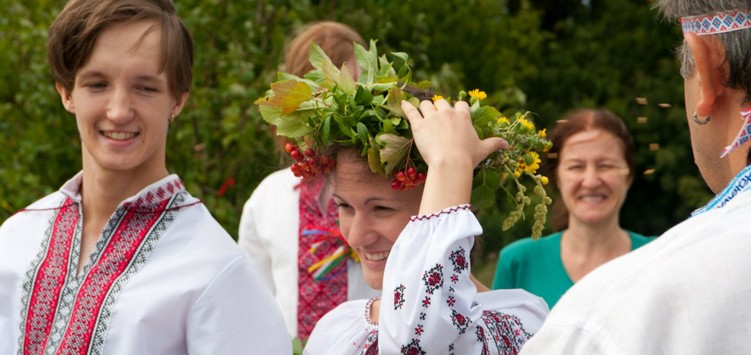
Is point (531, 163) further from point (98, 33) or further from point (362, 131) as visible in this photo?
point (98, 33)

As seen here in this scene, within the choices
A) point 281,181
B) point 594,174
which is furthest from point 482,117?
point 594,174

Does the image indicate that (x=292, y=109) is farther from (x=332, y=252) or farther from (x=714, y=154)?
(x=332, y=252)

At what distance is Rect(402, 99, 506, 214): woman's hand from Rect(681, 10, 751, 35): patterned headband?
798 millimetres

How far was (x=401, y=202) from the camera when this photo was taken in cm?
285

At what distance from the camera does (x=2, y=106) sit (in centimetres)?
603

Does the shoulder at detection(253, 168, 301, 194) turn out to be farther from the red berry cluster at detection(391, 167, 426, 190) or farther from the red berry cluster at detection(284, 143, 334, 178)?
the red berry cluster at detection(391, 167, 426, 190)

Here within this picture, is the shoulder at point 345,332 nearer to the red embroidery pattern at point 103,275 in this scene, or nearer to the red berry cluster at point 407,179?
the red berry cluster at point 407,179

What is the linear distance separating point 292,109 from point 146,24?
2.28 feet

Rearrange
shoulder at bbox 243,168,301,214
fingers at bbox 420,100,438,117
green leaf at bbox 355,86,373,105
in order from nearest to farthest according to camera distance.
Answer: fingers at bbox 420,100,438,117 < green leaf at bbox 355,86,373,105 < shoulder at bbox 243,168,301,214

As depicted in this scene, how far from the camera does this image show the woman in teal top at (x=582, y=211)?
4.77m

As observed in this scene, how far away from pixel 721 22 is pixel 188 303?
166 centimetres

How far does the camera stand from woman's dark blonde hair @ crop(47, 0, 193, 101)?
10.4 ft

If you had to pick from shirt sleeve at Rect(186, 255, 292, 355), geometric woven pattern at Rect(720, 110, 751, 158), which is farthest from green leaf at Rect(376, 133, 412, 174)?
geometric woven pattern at Rect(720, 110, 751, 158)

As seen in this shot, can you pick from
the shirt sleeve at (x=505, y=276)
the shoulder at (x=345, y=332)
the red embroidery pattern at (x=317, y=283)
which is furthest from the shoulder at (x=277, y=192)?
the shoulder at (x=345, y=332)
